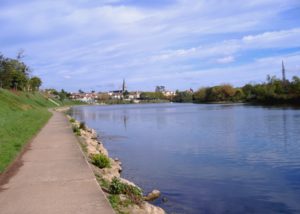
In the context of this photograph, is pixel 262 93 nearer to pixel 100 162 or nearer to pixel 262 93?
pixel 262 93

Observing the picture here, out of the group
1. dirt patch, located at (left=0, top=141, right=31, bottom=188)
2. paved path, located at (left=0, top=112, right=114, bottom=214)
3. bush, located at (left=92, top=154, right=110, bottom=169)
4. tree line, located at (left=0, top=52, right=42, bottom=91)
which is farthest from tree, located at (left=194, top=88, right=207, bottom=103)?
paved path, located at (left=0, top=112, right=114, bottom=214)

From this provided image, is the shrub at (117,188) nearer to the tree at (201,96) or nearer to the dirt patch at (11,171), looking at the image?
the dirt patch at (11,171)

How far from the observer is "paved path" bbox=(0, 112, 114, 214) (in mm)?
8242

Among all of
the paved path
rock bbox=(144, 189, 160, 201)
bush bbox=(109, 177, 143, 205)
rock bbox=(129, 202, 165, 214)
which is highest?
the paved path

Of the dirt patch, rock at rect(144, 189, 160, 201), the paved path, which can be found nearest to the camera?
the paved path

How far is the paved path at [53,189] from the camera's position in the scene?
824 cm

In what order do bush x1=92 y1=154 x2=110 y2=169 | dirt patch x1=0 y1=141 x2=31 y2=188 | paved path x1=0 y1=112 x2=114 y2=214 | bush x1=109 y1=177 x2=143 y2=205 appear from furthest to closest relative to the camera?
bush x1=92 y1=154 x2=110 y2=169 < dirt patch x1=0 y1=141 x2=31 y2=188 < bush x1=109 y1=177 x2=143 y2=205 < paved path x1=0 y1=112 x2=114 y2=214

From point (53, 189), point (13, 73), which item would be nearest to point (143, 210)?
point (53, 189)

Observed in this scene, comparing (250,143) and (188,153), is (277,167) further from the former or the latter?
(250,143)

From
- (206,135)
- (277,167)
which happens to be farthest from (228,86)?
(277,167)

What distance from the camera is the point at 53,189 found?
9.95 m

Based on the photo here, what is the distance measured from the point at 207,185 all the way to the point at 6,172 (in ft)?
21.7

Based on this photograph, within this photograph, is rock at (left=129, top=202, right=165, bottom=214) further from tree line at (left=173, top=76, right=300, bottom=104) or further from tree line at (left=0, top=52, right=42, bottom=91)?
tree line at (left=173, top=76, right=300, bottom=104)

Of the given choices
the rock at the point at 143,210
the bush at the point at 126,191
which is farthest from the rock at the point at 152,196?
the rock at the point at 143,210
